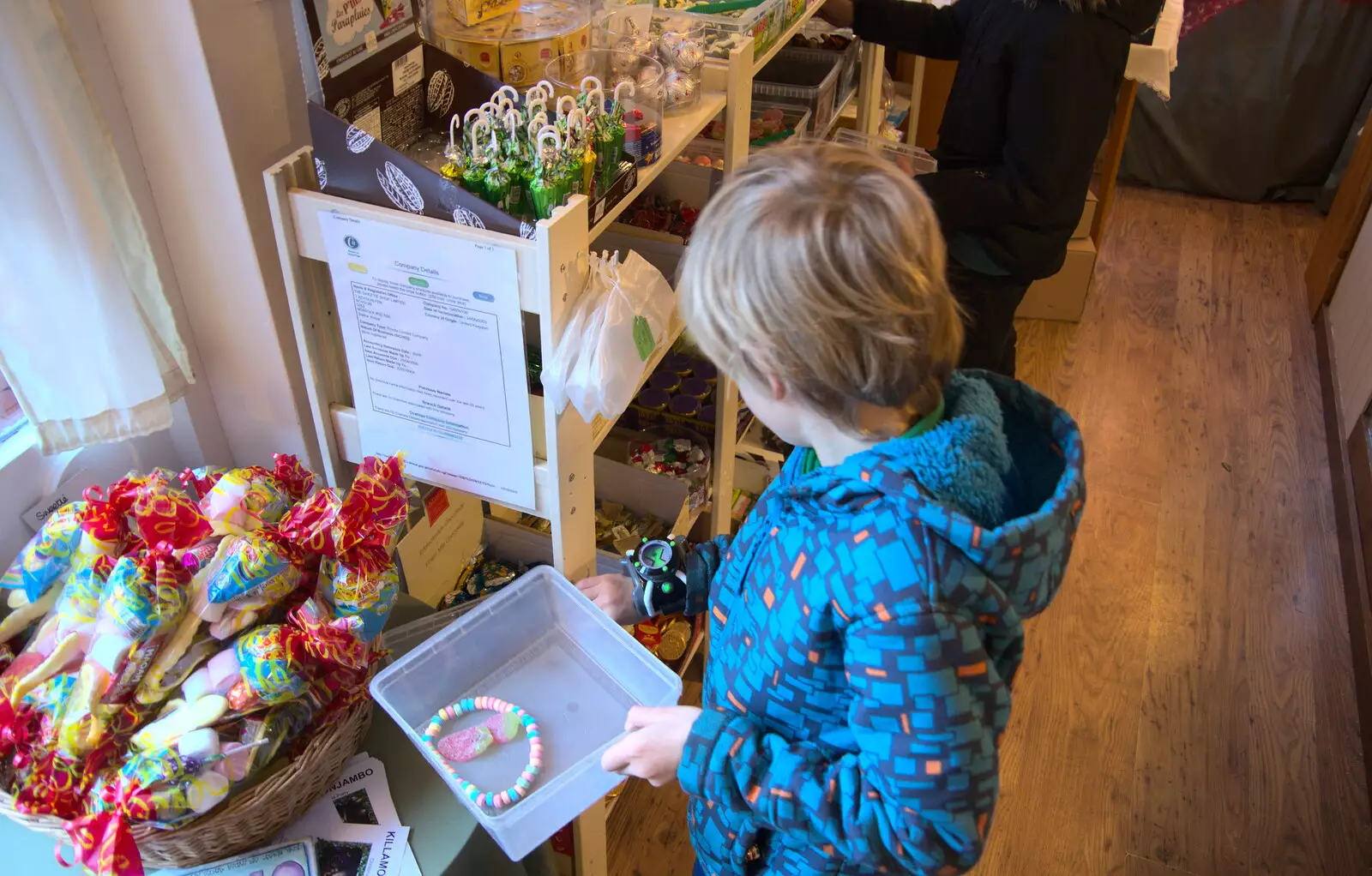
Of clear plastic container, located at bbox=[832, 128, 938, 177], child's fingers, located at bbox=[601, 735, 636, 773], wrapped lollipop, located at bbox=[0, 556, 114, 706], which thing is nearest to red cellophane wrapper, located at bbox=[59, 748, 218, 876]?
wrapped lollipop, located at bbox=[0, 556, 114, 706]

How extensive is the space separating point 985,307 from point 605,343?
1145mm

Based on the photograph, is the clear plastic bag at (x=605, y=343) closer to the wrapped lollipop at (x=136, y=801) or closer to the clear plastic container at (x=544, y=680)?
the clear plastic container at (x=544, y=680)

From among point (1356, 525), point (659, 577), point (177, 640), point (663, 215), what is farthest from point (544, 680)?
point (1356, 525)

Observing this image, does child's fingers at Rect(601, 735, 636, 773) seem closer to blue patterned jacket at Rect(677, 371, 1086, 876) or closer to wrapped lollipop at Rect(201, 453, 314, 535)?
blue patterned jacket at Rect(677, 371, 1086, 876)

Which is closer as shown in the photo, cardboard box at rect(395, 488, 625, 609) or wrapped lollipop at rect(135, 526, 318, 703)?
wrapped lollipop at rect(135, 526, 318, 703)

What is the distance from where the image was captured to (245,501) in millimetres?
1052

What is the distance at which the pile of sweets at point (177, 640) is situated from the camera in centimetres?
92

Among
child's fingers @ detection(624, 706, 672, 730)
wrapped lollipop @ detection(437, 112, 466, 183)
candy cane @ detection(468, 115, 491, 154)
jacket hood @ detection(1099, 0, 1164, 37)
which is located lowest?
child's fingers @ detection(624, 706, 672, 730)

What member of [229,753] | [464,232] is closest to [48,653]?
[229,753]

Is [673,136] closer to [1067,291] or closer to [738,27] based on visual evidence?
[738,27]

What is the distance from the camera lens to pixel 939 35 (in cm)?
196

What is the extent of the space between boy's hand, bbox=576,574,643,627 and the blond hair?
482 mm

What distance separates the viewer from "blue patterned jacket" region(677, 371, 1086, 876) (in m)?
0.76

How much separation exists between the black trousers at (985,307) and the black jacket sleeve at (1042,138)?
0.38 feet
